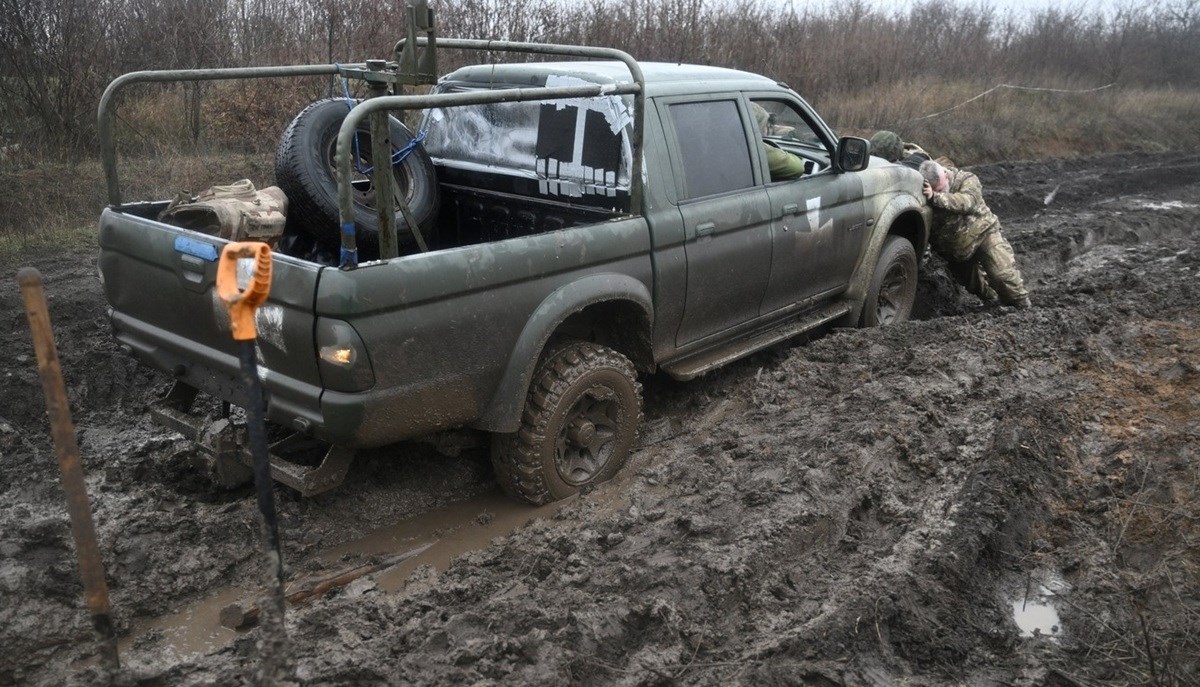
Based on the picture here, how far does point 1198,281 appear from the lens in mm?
7902

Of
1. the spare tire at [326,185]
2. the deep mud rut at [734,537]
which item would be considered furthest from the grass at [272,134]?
the spare tire at [326,185]

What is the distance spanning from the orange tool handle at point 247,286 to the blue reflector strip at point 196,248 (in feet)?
3.24

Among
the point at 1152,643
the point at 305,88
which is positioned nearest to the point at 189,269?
the point at 1152,643

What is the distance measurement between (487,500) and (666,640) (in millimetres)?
1575

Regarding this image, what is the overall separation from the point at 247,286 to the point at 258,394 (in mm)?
376

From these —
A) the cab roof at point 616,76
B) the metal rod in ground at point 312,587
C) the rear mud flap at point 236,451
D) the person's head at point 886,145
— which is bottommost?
the metal rod in ground at point 312,587

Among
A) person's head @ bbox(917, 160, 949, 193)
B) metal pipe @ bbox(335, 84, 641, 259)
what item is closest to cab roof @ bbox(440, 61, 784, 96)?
metal pipe @ bbox(335, 84, 641, 259)

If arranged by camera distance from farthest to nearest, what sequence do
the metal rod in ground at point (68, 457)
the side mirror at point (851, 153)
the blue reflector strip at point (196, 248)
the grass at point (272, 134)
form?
the grass at point (272, 134) < the side mirror at point (851, 153) < the blue reflector strip at point (196, 248) < the metal rod in ground at point (68, 457)

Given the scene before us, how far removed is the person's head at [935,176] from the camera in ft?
23.5

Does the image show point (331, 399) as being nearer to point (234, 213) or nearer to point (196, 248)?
point (196, 248)

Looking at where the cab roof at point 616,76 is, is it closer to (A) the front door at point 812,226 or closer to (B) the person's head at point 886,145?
(A) the front door at point 812,226

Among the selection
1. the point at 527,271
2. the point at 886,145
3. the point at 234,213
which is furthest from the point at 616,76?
the point at 886,145

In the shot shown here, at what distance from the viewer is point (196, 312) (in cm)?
404

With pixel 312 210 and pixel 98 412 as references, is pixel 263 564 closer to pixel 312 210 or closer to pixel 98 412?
pixel 312 210
